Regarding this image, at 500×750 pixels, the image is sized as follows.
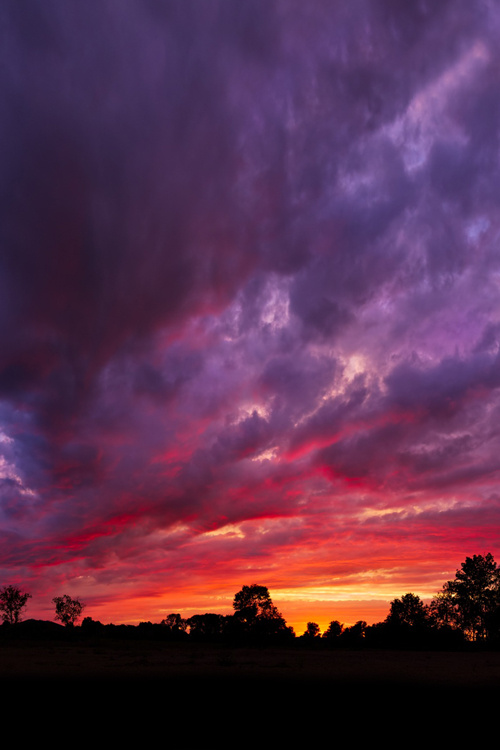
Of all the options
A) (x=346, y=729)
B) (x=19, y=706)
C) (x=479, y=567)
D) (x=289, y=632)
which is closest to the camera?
(x=346, y=729)

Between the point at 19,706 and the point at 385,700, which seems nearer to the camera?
the point at 19,706

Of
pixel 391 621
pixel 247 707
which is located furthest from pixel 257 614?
pixel 247 707

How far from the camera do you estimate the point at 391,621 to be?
10725 centimetres

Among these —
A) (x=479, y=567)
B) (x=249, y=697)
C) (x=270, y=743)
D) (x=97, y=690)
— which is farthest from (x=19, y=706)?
(x=479, y=567)

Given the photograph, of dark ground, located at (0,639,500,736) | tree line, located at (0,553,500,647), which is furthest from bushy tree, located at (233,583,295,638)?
dark ground, located at (0,639,500,736)

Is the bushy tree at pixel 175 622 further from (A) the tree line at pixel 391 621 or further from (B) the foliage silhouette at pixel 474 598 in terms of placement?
(B) the foliage silhouette at pixel 474 598

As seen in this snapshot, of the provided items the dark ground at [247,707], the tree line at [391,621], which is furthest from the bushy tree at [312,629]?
the dark ground at [247,707]

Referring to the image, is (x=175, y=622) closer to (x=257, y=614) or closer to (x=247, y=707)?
(x=257, y=614)

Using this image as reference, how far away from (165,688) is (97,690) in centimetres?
333

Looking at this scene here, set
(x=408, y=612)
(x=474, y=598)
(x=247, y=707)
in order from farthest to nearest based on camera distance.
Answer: (x=408, y=612)
(x=474, y=598)
(x=247, y=707)

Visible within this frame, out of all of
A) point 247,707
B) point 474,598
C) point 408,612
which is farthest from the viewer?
point 408,612

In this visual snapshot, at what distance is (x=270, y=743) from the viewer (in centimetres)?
1173

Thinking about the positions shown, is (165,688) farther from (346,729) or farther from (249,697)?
(346,729)

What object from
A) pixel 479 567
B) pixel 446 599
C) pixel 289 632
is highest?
pixel 479 567
